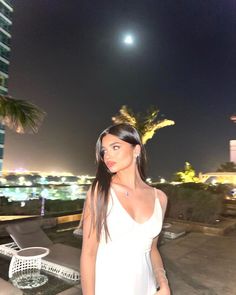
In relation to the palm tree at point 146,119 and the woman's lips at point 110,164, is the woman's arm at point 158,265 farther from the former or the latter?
the palm tree at point 146,119

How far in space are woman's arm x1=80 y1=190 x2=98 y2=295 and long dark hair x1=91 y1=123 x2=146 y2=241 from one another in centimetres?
3

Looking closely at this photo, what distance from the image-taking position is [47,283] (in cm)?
515

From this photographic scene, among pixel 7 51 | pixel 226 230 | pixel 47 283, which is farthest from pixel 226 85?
pixel 7 51

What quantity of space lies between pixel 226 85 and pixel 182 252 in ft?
117

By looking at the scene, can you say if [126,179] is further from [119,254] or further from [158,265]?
[158,265]

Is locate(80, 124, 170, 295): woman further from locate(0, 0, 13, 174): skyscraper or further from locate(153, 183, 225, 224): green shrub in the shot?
locate(0, 0, 13, 174): skyscraper

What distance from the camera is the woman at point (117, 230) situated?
1.41 meters

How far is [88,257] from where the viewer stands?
140 centimetres

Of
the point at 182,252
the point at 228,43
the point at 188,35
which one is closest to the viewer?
the point at 182,252

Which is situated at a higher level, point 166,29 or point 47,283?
point 166,29

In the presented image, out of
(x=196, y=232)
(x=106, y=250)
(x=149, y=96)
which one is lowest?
(x=196, y=232)

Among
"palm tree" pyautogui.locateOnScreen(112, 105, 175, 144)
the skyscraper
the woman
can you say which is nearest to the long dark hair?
the woman

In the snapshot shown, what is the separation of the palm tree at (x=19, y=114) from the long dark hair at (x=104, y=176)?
7.40m

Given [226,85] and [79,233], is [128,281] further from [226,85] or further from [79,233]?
[226,85]
